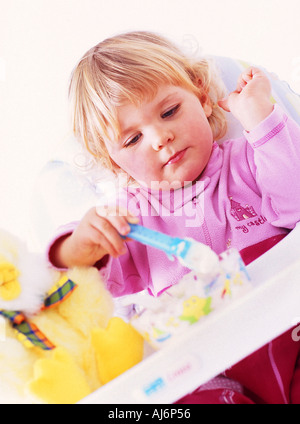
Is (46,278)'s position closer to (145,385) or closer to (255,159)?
(145,385)

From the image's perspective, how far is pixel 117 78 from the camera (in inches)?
26.2

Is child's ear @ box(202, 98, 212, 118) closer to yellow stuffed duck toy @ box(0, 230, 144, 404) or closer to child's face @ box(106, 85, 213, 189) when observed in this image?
child's face @ box(106, 85, 213, 189)

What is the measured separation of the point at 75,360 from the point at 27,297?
7 centimetres

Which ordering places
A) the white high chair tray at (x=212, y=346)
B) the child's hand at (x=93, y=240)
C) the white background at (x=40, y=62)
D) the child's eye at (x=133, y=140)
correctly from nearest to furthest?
the white high chair tray at (x=212, y=346) < the child's hand at (x=93, y=240) < the child's eye at (x=133, y=140) < the white background at (x=40, y=62)

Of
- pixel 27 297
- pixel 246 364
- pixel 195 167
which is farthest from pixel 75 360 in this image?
pixel 195 167

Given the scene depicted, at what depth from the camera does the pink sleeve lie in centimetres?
62

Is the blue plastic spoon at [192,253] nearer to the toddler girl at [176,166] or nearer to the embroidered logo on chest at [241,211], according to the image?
the toddler girl at [176,166]

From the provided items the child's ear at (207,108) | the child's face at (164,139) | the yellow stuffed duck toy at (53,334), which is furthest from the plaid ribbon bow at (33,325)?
the child's ear at (207,108)

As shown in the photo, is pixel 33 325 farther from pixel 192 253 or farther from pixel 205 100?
pixel 205 100

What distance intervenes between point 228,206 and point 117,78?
21cm

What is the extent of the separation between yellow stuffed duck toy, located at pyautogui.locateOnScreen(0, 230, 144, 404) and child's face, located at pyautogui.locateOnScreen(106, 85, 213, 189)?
0.61 feet

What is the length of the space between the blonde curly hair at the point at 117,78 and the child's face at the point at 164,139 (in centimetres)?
1

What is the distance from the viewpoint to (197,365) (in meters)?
0.42

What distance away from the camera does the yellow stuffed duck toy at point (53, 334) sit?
454mm
